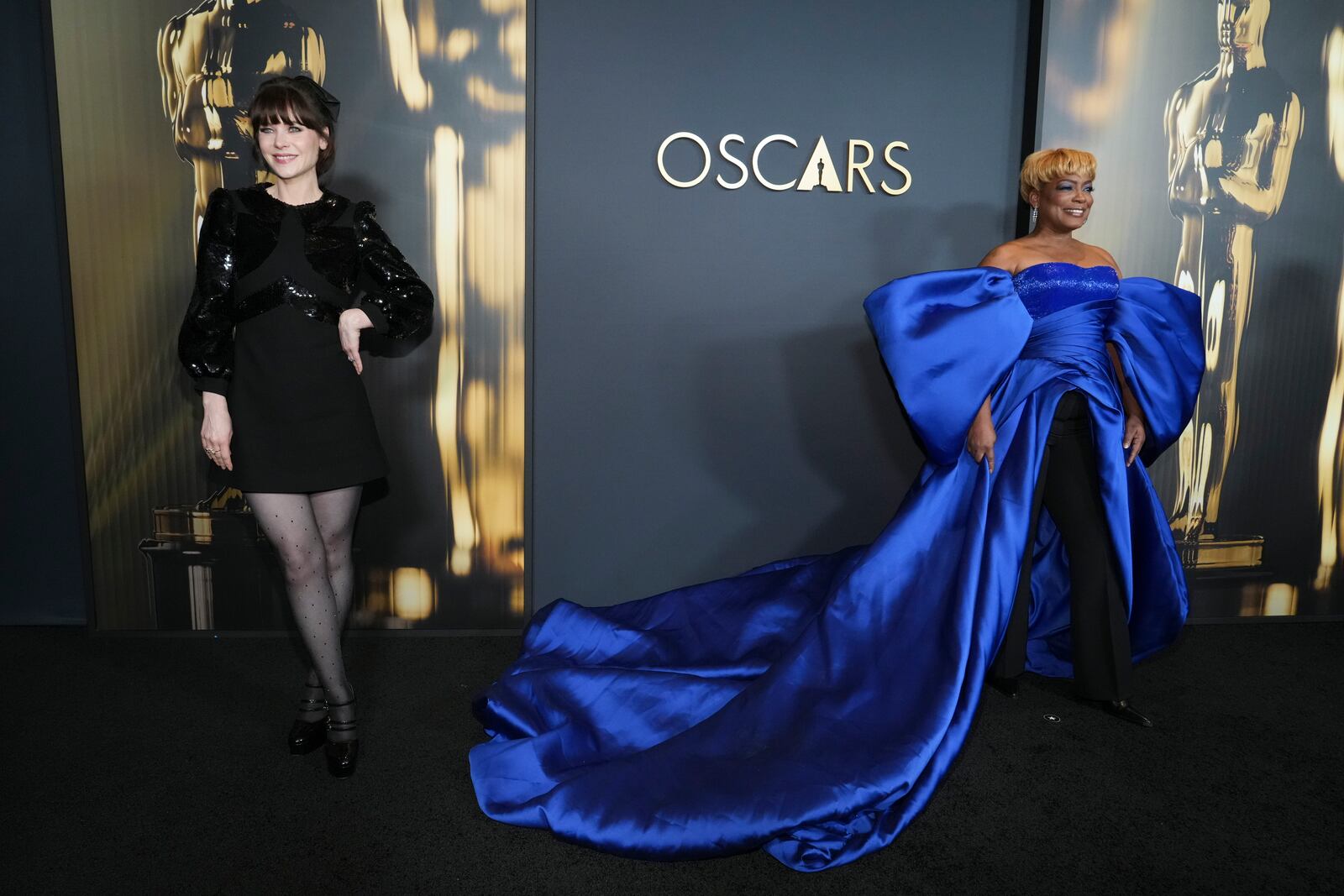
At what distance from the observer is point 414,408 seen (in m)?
2.86

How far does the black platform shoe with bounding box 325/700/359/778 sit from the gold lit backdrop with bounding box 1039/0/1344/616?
2771mm

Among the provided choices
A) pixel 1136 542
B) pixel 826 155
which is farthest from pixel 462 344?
pixel 1136 542

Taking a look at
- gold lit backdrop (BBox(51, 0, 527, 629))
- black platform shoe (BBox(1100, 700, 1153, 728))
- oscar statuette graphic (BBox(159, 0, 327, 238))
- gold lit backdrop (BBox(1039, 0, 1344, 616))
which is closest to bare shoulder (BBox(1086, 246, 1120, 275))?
gold lit backdrop (BBox(1039, 0, 1344, 616))

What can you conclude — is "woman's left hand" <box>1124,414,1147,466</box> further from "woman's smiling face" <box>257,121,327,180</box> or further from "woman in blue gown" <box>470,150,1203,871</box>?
"woman's smiling face" <box>257,121,327,180</box>

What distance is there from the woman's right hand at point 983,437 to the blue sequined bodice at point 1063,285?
0.31m

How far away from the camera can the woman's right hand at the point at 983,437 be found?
2.35 meters

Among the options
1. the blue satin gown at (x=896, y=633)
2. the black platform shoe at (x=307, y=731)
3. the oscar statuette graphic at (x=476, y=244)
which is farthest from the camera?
the oscar statuette graphic at (x=476, y=244)

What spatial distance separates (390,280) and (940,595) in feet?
5.25

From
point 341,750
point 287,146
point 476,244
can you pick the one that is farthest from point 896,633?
point 287,146

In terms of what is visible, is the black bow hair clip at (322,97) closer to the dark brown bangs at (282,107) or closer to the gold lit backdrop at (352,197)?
the dark brown bangs at (282,107)

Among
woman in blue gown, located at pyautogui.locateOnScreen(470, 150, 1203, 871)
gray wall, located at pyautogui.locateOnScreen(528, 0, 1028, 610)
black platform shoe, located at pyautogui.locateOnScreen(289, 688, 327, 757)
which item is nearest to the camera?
woman in blue gown, located at pyautogui.locateOnScreen(470, 150, 1203, 871)

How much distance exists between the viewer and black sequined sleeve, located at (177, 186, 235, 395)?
1.92m

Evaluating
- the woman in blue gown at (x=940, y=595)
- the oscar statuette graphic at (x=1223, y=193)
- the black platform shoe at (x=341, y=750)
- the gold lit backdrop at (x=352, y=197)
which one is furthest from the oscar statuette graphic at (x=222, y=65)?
the oscar statuette graphic at (x=1223, y=193)

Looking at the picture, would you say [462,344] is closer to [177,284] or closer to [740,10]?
[177,284]
